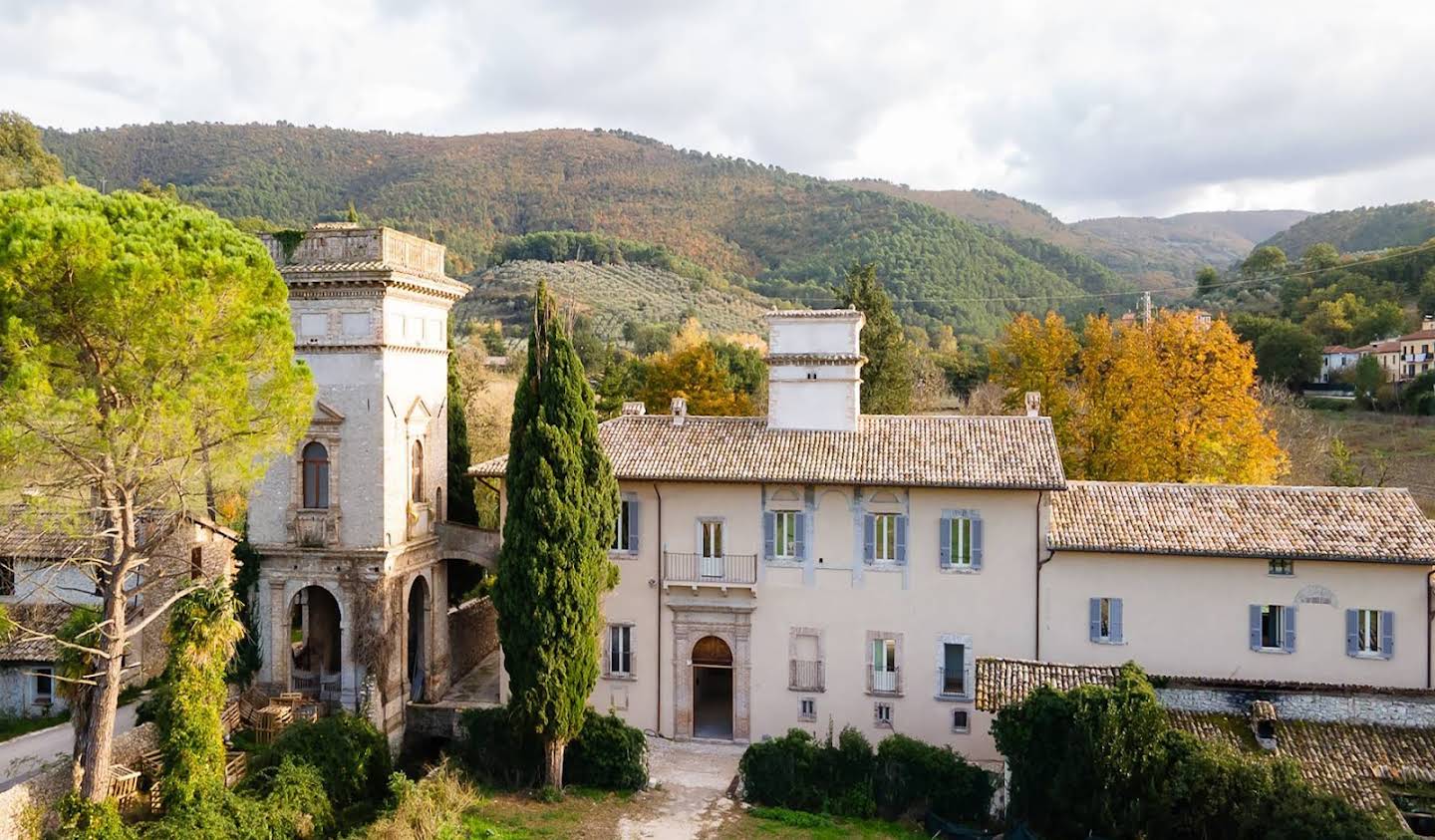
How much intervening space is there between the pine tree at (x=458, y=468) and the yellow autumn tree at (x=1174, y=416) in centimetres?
1899

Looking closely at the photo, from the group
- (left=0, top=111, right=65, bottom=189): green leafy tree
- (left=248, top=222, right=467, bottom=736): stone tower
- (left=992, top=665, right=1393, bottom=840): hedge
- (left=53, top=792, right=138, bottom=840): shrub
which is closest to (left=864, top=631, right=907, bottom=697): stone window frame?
(left=992, top=665, right=1393, bottom=840): hedge

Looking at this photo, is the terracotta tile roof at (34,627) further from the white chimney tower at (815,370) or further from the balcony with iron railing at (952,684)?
the balcony with iron railing at (952,684)

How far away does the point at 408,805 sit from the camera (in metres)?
17.3

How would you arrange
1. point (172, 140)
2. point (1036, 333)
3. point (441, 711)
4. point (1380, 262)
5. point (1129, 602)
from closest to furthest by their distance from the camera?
1. point (1129, 602)
2. point (441, 711)
3. point (1036, 333)
4. point (1380, 262)
5. point (172, 140)

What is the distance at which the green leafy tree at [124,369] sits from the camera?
47.5 feet

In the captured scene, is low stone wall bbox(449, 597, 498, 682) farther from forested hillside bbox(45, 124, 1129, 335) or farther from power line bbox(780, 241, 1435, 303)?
forested hillside bbox(45, 124, 1129, 335)

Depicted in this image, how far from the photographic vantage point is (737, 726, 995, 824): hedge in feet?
62.7

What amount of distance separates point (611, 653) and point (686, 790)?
4.18 meters

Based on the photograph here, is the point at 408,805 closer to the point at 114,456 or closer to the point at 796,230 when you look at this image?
the point at 114,456

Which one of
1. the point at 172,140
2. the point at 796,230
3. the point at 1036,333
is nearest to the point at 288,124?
the point at 172,140

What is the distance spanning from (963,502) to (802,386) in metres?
4.78

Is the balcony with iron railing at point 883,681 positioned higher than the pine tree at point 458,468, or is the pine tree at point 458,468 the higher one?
the pine tree at point 458,468

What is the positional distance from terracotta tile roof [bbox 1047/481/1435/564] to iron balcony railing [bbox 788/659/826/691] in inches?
226

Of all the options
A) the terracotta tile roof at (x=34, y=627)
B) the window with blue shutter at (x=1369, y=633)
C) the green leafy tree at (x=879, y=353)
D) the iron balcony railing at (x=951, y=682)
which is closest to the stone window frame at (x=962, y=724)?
the iron balcony railing at (x=951, y=682)
